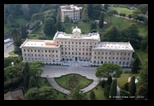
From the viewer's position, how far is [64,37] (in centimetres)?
4856

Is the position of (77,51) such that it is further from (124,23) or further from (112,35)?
(124,23)

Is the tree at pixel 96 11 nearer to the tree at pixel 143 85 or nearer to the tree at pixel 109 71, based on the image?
the tree at pixel 109 71

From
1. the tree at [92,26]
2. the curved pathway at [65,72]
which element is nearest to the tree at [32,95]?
the curved pathway at [65,72]

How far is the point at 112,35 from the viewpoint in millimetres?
53625

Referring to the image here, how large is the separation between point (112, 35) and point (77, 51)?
442 inches

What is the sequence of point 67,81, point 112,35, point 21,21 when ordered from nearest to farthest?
point 67,81 < point 112,35 < point 21,21

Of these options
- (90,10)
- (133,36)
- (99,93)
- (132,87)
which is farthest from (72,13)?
(132,87)

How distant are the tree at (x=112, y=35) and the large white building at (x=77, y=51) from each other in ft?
17.5

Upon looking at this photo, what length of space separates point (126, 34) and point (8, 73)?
32724 mm

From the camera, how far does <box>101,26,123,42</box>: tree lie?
53.8 metres

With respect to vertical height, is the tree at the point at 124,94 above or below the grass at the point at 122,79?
below

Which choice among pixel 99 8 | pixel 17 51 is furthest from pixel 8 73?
pixel 99 8

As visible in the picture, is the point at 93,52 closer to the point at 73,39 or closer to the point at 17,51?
the point at 73,39

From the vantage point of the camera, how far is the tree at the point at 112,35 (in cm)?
5375
